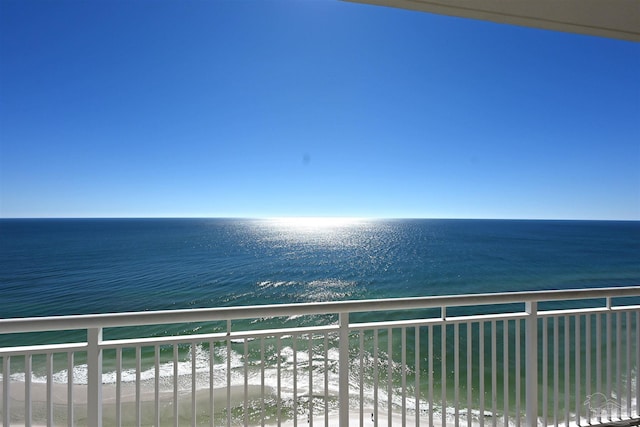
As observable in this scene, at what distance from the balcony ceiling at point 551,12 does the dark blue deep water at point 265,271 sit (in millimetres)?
13659

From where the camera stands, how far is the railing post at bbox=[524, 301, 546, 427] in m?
1.50

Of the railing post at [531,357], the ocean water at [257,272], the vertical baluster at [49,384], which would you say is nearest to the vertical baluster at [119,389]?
the vertical baluster at [49,384]

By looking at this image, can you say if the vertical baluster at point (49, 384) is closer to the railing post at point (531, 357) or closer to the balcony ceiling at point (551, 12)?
the balcony ceiling at point (551, 12)

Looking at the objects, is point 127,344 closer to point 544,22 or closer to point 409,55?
point 544,22

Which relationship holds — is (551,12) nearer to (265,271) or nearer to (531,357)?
(531,357)

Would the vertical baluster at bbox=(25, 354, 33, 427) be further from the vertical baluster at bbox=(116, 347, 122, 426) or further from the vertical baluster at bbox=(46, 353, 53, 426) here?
the vertical baluster at bbox=(116, 347, 122, 426)

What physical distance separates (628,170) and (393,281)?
12443mm

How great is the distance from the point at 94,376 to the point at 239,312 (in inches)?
23.2

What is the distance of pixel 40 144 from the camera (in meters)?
16.3

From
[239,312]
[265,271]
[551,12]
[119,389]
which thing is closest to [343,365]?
[239,312]

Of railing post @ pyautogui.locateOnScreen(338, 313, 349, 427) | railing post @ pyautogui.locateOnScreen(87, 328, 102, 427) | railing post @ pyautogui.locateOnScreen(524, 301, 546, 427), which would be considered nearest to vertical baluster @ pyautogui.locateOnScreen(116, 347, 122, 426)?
railing post @ pyautogui.locateOnScreen(87, 328, 102, 427)

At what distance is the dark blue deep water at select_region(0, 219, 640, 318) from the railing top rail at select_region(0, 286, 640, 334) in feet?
42.7

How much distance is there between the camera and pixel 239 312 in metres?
1.19

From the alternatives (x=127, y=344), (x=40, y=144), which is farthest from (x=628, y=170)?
(x=40, y=144)
